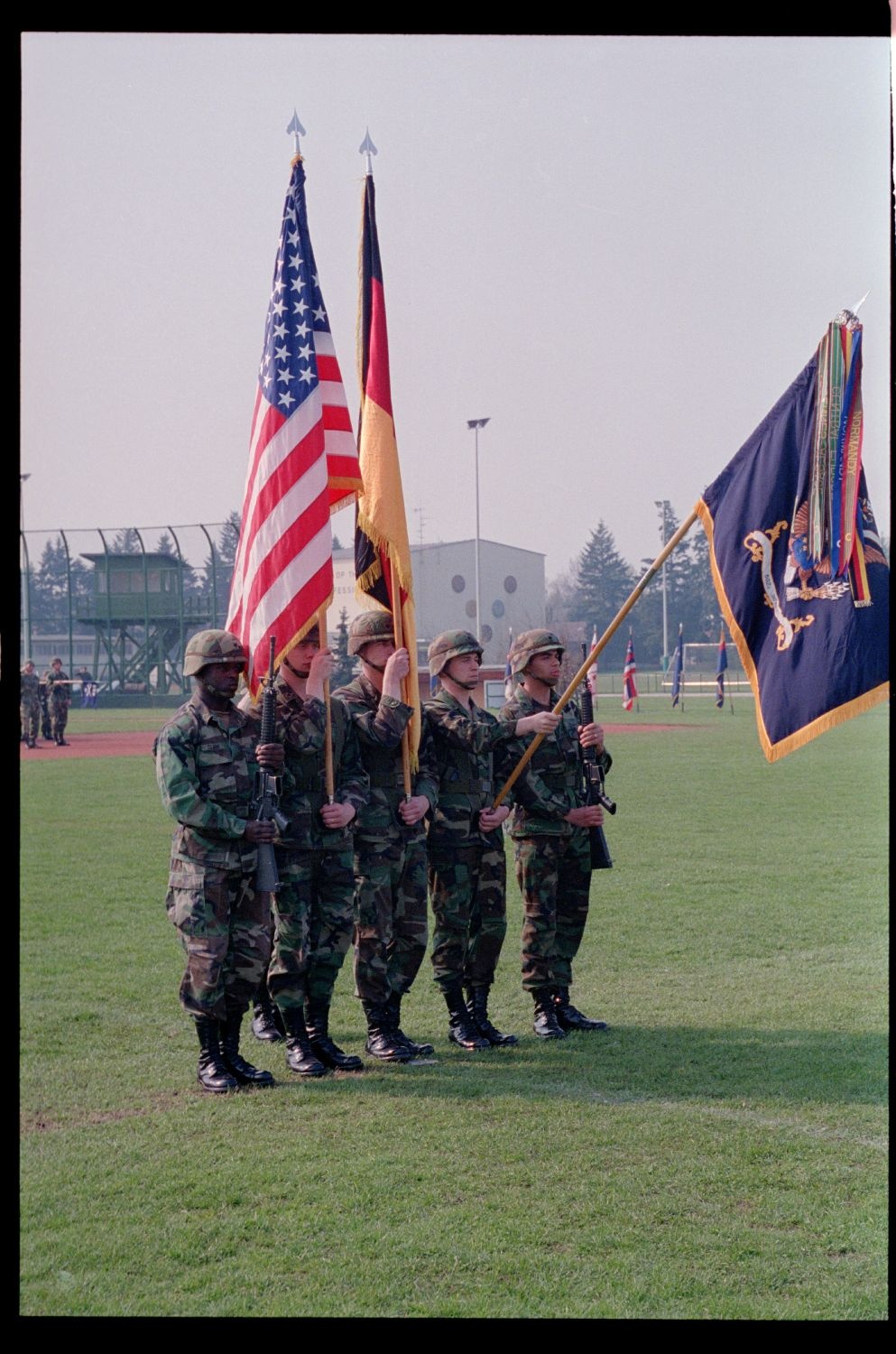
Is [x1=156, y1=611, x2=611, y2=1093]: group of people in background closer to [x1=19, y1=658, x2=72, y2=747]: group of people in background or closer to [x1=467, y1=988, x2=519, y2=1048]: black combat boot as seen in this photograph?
[x1=467, y1=988, x2=519, y2=1048]: black combat boot

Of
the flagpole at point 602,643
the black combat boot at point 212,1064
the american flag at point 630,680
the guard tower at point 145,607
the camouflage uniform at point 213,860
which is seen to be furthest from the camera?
the american flag at point 630,680

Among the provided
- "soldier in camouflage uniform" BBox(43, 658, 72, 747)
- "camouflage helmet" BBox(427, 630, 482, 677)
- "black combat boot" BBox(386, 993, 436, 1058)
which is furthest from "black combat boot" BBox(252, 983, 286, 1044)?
"soldier in camouflage uniform" BBox(43, 658, 72, 747)

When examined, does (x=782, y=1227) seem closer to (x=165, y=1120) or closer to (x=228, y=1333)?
(x=228, y=1333)

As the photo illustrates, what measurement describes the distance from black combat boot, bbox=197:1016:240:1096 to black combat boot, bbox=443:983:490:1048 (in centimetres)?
117

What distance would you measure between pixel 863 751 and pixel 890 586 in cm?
2198

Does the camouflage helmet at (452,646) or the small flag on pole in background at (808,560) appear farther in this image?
the camouflage helmet at (452,646)

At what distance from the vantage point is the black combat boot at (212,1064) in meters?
6.02

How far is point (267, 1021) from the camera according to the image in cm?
705

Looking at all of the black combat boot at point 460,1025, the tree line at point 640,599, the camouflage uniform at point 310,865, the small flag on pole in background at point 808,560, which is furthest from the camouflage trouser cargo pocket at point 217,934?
the tree line at point 640,599

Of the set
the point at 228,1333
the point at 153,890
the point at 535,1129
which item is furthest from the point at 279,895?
the point at 153,890

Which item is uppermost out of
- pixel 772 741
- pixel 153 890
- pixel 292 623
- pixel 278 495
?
pixel 278 495

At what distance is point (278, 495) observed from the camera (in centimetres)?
633

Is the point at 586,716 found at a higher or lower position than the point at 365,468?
lower

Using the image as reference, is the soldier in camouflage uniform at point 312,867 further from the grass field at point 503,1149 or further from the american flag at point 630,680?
the american flag at point 630,680
